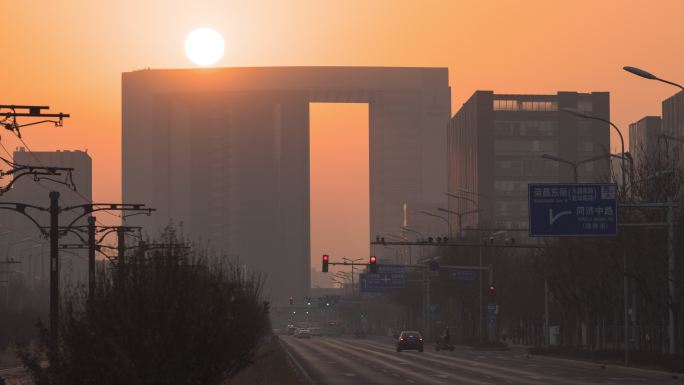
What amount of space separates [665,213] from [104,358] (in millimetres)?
47064

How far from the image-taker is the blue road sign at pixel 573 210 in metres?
59.0

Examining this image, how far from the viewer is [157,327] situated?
24.5m

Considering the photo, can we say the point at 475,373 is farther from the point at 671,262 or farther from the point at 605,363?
the point at 605,363

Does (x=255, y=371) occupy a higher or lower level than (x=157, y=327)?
lower

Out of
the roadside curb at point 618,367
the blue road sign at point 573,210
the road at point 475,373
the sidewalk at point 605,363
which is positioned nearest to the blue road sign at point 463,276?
the sidewalk at point 605,363

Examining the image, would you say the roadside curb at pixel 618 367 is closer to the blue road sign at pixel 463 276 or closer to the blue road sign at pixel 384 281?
the blue road sign at pixel 463 276

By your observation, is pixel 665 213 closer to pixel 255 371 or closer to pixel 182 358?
pixel 255 371

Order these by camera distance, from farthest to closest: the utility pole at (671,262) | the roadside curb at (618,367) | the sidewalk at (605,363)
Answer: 1. the utility pole at (671,262)
2. the sidewalk at (605,363)
3. the roadside curb at (618,367)

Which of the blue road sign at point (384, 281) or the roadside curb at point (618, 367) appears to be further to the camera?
the blue road sign at point (384, 281)

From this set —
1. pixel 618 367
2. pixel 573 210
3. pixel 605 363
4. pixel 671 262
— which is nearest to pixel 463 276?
pixel 605 363

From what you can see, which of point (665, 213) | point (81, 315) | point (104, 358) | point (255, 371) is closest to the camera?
point (104, 358)

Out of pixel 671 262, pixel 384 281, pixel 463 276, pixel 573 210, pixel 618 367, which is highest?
pixel 573 210

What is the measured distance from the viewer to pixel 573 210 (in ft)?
195

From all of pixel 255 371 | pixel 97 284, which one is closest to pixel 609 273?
pixel 255 371
